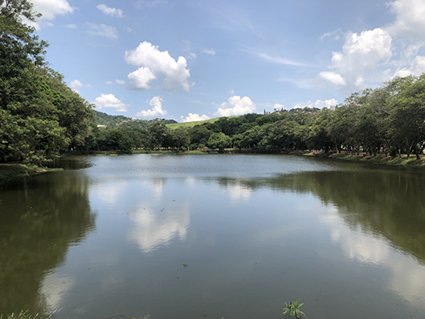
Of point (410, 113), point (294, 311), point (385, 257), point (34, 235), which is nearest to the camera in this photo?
point (294, 311)

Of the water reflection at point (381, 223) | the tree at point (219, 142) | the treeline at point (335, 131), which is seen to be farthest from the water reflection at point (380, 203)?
the tree at point (219, 142)

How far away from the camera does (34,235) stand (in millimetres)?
13500

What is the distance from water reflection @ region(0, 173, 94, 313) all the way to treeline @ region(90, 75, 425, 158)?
3778 centimetres

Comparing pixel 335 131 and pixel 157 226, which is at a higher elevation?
pixel 335 131

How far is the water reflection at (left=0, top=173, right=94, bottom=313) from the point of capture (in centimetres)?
836

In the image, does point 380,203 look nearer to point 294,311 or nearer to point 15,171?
point 294,311

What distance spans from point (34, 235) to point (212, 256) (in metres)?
7.07

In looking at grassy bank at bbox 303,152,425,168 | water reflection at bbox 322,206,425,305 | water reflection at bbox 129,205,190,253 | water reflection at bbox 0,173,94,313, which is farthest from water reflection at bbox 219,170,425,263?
grassy bank at bbox 303,152,425,168

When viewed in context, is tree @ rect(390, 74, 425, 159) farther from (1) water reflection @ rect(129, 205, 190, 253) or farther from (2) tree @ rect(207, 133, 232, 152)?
(2) tree @ rect(207, 133, 232, 152)

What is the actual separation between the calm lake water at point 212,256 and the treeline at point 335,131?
25.2m

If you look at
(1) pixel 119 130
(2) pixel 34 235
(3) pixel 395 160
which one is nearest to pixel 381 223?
(2) pixel 34 235

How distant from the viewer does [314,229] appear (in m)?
14.6

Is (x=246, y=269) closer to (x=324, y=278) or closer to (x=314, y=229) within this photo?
Answer: (x=324, y=278)

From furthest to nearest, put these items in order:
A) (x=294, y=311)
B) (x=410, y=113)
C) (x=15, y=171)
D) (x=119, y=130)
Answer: (x=119, y=130) < (x=410, y=113) < (x=15, y=171) < (x=294, y=311)
